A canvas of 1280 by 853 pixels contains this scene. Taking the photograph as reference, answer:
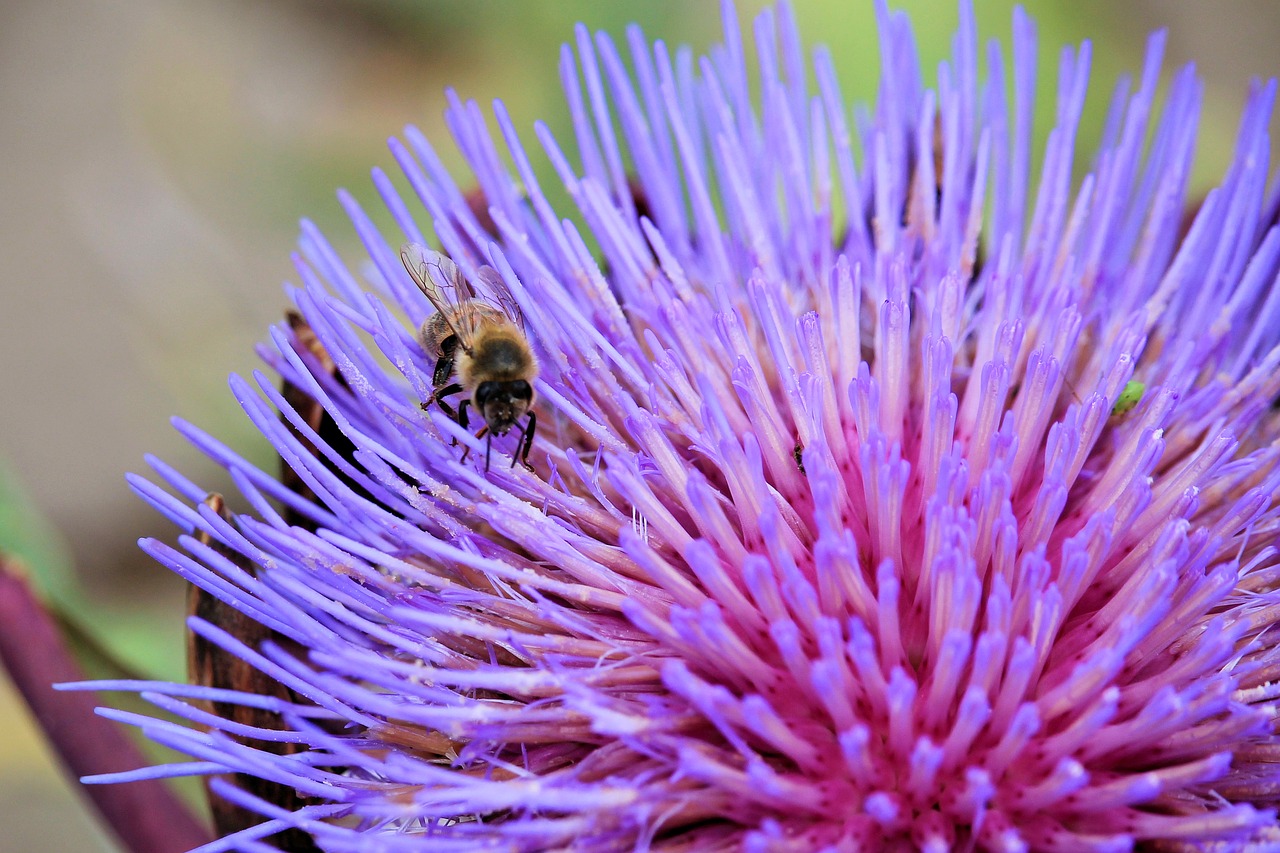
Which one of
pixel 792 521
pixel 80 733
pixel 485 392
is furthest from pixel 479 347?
pixel 80 733

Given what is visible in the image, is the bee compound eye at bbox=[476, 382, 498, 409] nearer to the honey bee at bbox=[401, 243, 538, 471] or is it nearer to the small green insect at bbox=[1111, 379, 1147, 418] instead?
the honey bee at bbox=[401, 243, 538, 471]

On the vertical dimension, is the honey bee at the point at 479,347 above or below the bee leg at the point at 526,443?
above

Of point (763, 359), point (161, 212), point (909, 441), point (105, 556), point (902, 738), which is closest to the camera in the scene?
point (902, 738)

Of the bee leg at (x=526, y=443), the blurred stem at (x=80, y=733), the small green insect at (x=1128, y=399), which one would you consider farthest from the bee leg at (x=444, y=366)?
the small green insect at (x=1128, y=399)

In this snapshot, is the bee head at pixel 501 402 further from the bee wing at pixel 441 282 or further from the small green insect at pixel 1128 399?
the small green insect at pixel 1128 399

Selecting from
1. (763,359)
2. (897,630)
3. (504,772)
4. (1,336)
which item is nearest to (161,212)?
(1,336)

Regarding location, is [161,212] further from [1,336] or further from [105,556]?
[105,556]

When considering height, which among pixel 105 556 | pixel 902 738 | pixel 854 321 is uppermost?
pixel 105 556
